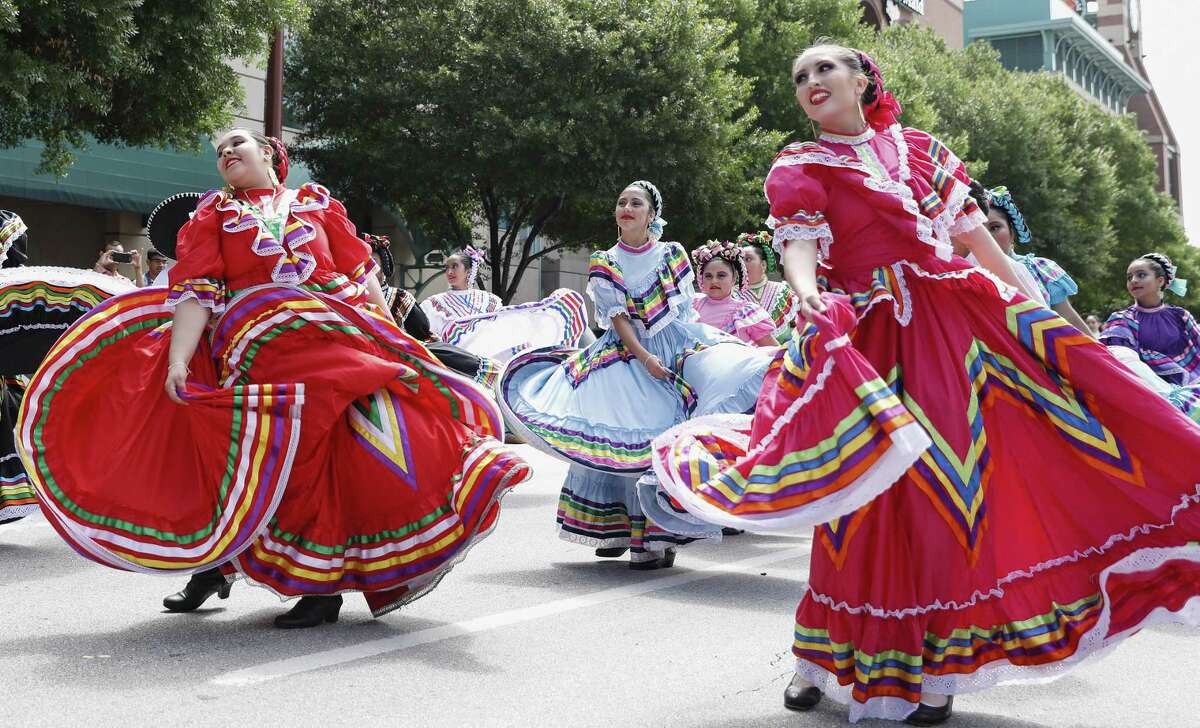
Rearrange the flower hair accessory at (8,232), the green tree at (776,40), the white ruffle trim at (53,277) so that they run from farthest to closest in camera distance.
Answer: the green tree at (776,40) → the flower hair accessory at (8,232) → the white ruffle trim at (53,277)

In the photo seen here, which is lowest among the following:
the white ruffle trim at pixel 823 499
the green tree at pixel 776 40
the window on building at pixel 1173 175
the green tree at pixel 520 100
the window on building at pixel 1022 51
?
the white ruffle trim at pixel 823 499

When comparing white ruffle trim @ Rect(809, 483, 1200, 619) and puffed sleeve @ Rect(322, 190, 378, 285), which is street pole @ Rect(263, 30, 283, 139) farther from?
white ruffle trim @ Rect(809, 483, 1200, 619)

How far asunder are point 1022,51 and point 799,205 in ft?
279

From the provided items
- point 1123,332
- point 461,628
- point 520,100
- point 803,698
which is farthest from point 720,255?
point 520,100

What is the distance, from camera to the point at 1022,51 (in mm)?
83812

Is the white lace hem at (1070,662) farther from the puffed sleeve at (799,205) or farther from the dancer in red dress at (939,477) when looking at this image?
the puffed sleeve at (799,205)

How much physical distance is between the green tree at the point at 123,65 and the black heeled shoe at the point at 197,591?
28.8ft

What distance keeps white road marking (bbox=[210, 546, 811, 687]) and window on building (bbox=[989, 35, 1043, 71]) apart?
266 feet

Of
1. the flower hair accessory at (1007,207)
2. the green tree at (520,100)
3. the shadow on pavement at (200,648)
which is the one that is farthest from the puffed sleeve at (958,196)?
the green tree at (520,100)

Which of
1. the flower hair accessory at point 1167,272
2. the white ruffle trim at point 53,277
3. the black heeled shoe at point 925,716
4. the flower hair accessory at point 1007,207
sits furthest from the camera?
the flower hair accessory at point 1167,272

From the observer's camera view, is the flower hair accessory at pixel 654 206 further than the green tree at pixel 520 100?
No

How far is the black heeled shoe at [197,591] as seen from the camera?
18.8 feet

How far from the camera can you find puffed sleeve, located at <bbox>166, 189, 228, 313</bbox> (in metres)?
5.26

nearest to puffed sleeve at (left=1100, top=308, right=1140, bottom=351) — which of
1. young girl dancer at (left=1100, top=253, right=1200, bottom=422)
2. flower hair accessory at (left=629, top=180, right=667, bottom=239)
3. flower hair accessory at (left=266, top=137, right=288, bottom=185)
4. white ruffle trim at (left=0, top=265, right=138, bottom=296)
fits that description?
young girl dancer at (left=1100, top=253, right=1200, bottom=422)
